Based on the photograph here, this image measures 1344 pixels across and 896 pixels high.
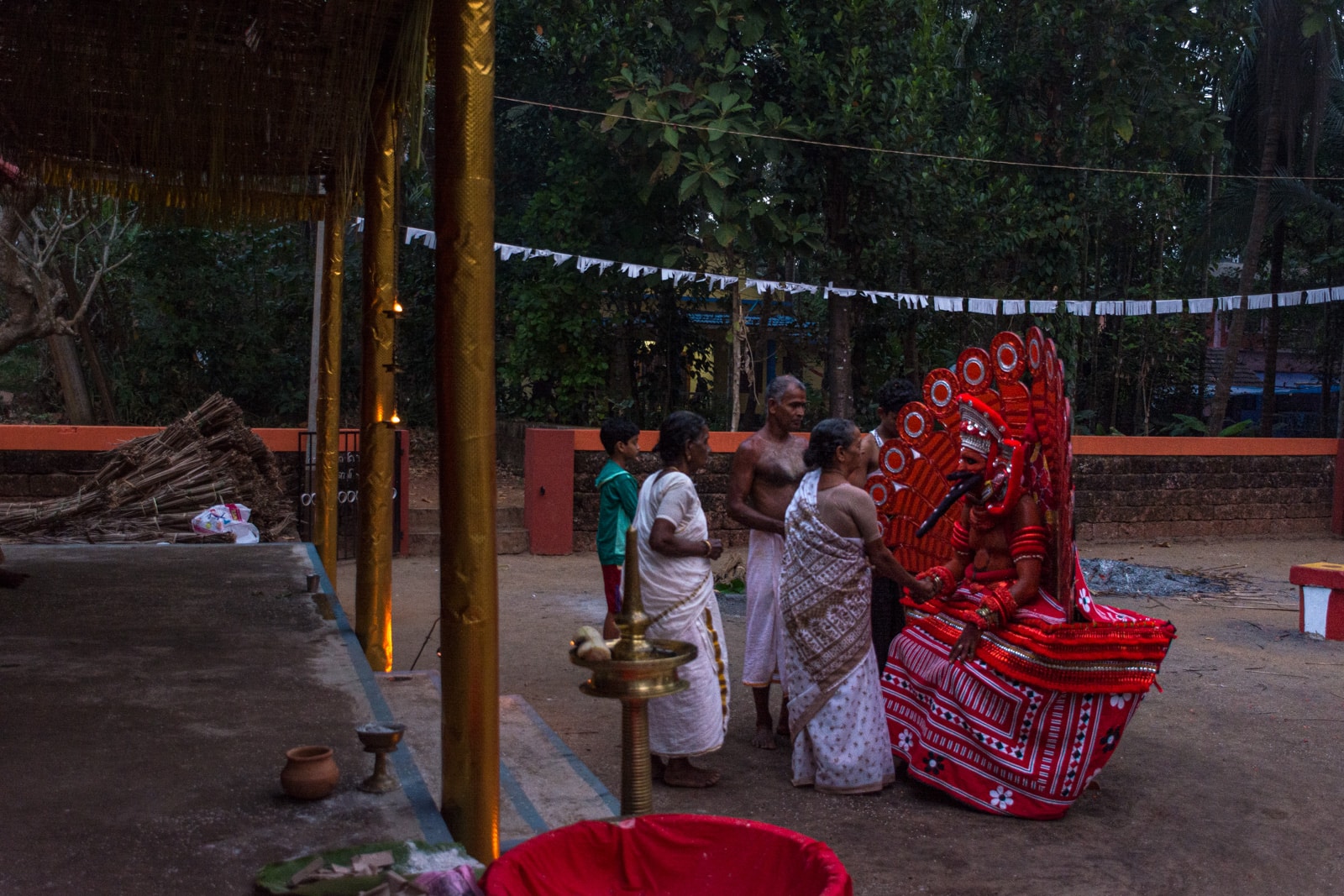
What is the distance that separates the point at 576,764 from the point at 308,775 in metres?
1.95

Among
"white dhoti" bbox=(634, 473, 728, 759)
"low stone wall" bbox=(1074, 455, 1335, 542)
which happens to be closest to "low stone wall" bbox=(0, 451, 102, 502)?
"white dhoti" bbox=(634, 473, 728, 759)

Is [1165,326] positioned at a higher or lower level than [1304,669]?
higher

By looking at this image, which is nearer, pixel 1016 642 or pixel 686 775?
pixel 1016 642

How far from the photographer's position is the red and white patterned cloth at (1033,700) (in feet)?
13.8

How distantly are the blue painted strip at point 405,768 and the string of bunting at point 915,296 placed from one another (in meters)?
8.38

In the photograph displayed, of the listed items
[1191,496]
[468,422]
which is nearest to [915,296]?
[1191,496]

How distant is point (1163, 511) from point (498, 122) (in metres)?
10.3

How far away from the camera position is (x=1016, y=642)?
434 centimetres

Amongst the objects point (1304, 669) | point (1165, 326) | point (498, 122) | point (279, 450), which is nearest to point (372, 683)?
point (1304, 669)

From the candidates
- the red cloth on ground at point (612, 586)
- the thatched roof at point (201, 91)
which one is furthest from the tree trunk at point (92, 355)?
the red cloth on ground at point (612, 586)

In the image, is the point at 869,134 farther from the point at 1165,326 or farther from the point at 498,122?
the point at 1165,326

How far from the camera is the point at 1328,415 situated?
21391 mm

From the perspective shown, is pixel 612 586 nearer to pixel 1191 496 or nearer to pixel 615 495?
pixel 615 495

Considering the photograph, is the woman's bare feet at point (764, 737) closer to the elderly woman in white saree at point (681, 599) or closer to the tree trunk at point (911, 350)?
the elderly woman in white saree at point (681, 599)
